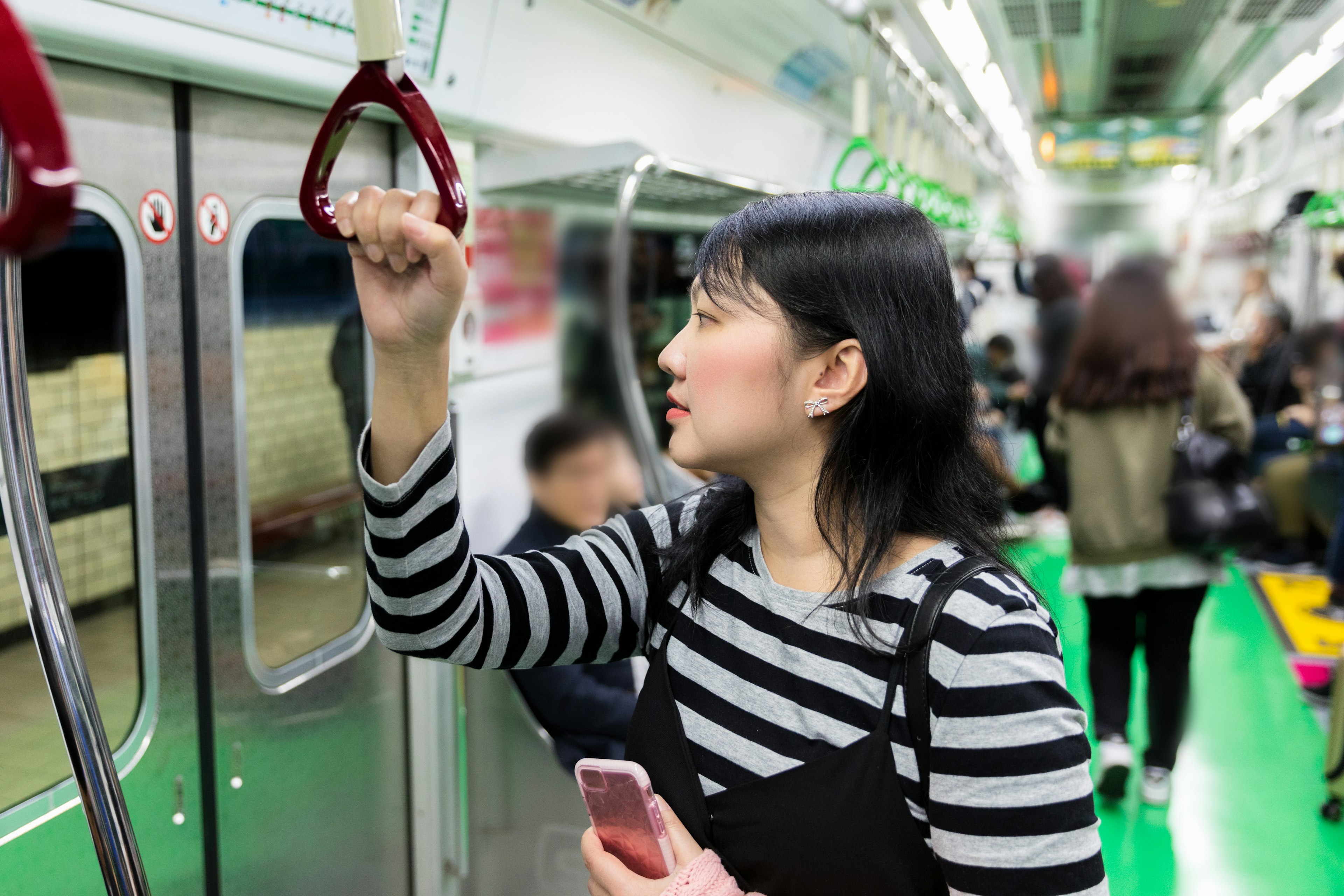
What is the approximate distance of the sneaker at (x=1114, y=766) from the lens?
3633 mm

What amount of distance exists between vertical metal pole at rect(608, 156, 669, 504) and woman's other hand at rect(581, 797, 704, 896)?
1712 millimetres

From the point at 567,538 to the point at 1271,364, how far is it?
21.1 ft

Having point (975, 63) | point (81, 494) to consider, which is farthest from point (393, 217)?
point (975, 63)

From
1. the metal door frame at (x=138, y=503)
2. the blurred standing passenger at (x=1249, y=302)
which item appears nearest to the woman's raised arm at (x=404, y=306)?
the metal door frame at (x=138, y=503)

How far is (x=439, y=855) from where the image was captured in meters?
2.85

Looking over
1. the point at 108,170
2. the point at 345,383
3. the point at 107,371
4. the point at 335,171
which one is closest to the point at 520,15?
the point at 335,171

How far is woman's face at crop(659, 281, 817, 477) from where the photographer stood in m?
1.13

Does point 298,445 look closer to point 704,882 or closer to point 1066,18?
point 704,882

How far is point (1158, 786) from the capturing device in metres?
3.66

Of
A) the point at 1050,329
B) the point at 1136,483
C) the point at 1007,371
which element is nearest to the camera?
the point at 1136,483

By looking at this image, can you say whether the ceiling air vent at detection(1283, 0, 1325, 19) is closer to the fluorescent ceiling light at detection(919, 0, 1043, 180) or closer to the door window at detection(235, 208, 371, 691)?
the fluorescent ceiling light at detection(919, 0, 1043, 180)

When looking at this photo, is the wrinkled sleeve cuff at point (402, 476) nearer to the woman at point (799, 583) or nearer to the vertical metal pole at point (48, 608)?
the woman at point (799, 583)

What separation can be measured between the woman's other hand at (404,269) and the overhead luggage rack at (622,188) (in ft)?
4.84

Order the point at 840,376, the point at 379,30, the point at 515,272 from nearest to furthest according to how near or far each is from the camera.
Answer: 1. the point at 379,30
2. the point at 840,376
3. the point at 515,272
